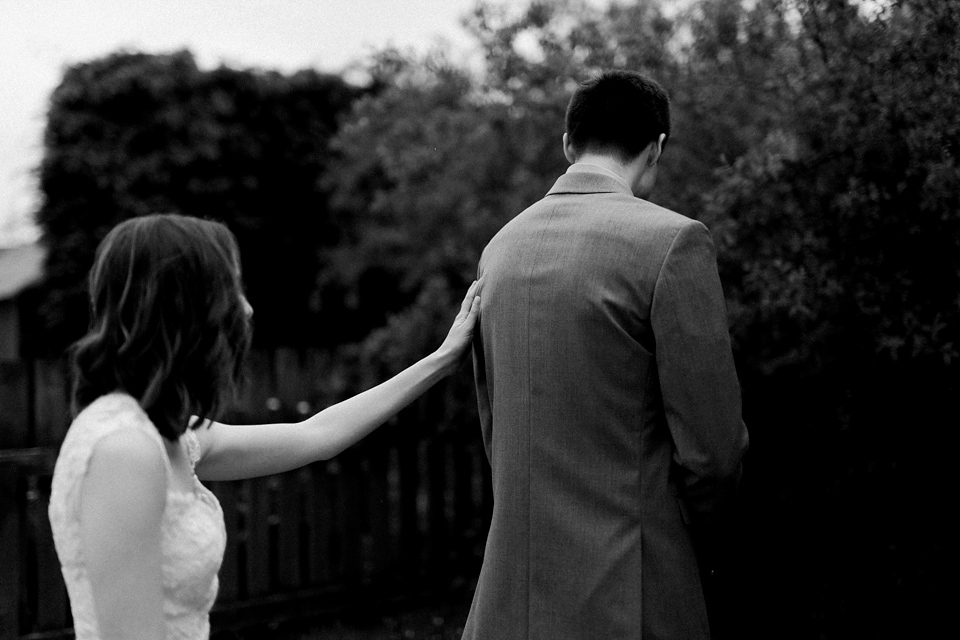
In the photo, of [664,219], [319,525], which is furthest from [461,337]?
[319,525]

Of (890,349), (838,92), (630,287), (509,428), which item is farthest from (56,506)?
(838,92)

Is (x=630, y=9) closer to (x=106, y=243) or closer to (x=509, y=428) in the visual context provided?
(x=509, y=428)

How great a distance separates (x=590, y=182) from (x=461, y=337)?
1.81 feet

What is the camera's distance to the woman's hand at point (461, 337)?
2.65 meters

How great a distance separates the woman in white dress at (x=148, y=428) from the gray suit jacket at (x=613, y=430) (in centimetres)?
76

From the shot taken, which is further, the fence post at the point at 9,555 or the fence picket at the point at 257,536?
the fence picket at the point at 257,536

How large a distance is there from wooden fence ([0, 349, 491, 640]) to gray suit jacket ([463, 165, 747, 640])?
137 inches

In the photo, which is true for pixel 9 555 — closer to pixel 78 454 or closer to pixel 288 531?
pixel 288 531

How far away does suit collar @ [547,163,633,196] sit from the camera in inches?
97.0

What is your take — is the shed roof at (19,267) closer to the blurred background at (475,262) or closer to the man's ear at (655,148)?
the blurred background at (475,262)

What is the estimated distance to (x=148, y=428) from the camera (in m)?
1.70

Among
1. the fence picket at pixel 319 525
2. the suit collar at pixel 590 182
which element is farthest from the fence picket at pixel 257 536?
the suit collar at pixel 590 182

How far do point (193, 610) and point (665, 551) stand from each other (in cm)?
106

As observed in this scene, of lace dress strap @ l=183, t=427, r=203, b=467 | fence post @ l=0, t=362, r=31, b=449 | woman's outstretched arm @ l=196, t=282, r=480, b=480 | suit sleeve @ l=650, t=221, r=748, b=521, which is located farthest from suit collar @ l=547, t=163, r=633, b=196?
fence post @ l=0, t=362, r=31, b=449
